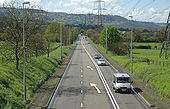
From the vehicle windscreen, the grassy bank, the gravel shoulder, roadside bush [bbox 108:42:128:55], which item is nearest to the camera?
the grassy bank

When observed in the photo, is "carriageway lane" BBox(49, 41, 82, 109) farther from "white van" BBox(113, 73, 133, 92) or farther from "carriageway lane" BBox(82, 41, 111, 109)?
"white van" BBox(113, 73, 133, 92)

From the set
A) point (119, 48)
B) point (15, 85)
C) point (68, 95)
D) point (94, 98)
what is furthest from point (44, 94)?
point (119, 48)

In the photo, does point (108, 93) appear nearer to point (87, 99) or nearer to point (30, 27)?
point (87, 99)

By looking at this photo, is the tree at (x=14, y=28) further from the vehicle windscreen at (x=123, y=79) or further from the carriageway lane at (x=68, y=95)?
the vehicle windscreen at (x=123, y=79)

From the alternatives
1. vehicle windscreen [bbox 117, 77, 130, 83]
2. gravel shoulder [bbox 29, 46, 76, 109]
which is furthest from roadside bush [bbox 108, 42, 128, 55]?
vehicle windscreen [bbox 117, 77, 130, 83]

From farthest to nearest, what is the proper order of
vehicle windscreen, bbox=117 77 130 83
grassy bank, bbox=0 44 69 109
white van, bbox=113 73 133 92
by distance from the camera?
vehicle windscreen, bbox=117 77 130 83 < white van, bbox=113 73 133 92 < grassy bank, bbox=0 44 69 109

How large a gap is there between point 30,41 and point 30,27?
195 centimetres

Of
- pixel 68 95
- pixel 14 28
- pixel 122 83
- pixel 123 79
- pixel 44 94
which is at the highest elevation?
pixel 14 28

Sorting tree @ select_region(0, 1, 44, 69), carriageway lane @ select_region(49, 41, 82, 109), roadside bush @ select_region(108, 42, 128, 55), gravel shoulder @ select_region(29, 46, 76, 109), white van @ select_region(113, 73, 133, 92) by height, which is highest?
tree @ select_region(0, 1, 44, 69)

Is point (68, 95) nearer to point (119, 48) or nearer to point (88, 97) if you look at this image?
point (88, 97)

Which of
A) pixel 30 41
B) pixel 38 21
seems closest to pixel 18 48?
→ pixel 30 41

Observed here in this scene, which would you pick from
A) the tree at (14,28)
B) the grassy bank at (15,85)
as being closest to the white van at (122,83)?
the grassy bank at (15,85)

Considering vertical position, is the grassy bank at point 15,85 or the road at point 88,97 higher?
the grassy bank at point 15,85

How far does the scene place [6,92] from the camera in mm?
19562
